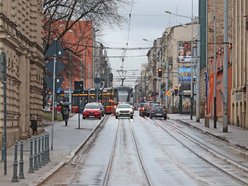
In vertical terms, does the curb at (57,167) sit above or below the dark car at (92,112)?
below

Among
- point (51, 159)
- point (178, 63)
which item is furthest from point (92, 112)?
point (178, 63)

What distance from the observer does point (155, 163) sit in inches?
886

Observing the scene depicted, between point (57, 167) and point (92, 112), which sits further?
point (92, 112)

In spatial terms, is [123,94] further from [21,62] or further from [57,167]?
[57,167]

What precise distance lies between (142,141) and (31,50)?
751 centimetres

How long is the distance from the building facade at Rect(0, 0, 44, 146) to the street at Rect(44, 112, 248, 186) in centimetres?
341

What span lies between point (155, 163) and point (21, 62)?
37.5 feet

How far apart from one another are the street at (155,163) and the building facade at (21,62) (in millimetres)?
3412

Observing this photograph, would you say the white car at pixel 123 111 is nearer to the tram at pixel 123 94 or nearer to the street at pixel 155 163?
the tram at pixel 123 94

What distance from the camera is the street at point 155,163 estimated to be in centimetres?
1725

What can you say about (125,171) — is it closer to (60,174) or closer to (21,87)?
(60,174)

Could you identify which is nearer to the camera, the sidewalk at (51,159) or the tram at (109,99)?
the sidewalk at (51,159)

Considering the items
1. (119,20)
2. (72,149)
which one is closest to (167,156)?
(72,149)

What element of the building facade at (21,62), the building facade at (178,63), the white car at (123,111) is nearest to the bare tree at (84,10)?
the building facade at (21,62)
